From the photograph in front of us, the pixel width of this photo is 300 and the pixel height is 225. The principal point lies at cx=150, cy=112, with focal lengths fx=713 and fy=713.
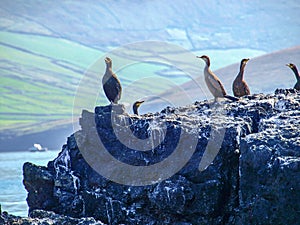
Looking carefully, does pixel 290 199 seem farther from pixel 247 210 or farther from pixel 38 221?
pixel 38 221

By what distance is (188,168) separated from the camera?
55.2 ft

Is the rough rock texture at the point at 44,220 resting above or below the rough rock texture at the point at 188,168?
below

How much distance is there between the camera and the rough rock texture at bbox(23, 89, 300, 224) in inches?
618

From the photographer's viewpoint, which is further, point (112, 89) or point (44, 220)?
point (112, 89)

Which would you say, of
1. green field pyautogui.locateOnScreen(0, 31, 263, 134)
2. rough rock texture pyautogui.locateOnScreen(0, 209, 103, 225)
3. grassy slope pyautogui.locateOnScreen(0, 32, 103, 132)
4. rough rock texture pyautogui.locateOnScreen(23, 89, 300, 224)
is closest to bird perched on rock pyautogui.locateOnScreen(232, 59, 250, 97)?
rough rock texture pyautogui.locateOnScreen(23, 89, 300, 224)

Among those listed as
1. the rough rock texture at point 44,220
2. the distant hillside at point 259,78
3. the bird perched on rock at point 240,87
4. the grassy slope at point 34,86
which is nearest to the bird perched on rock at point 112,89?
the bird perched on rock at point 240,87

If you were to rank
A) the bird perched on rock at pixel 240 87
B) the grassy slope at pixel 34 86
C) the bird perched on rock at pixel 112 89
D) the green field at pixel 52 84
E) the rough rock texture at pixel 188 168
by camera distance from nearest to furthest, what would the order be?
the rough rock texture at pixel 188 168 → the bird perched on rock at pixel 112 89 → the bird perched on rock at pixel 240 87 → the green field at pixel 52 84 → the grassy slope at pixel 34 86

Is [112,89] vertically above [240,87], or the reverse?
[240,87]

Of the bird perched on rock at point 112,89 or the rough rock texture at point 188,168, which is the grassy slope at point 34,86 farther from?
the rough rock texture at point 188,168

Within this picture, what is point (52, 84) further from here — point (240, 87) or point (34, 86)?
point (240, 87)

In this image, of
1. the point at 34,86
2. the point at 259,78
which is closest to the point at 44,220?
the point at 259,78

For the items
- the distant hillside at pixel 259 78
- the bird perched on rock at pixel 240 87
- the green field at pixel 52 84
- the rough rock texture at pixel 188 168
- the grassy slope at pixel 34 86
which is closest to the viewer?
the rough rock texture at pixel 188 168

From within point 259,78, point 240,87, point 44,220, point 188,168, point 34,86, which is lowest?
point 44,220

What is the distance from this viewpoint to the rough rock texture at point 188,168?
618 inches
